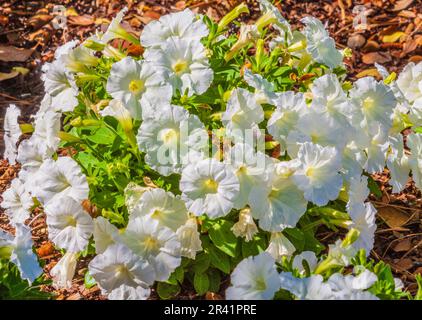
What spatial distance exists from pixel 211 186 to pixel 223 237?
33 centimetres

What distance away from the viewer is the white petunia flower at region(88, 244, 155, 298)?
2.45m

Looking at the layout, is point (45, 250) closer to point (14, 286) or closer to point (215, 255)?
point (14, 286)

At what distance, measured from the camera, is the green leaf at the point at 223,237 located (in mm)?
2773

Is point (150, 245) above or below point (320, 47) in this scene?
below

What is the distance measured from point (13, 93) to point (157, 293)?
2036 millimetres

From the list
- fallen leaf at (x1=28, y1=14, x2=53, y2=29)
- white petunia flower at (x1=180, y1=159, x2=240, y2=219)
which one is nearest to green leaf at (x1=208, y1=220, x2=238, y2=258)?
white petunia flower at (x1=180, y1=159, x2=240, y2=219)

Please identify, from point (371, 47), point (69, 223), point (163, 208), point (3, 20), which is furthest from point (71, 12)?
Result: point (163, 208)

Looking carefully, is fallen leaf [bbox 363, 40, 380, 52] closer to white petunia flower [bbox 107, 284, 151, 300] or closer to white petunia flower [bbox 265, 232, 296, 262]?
white petunia flower [bbox 265, 232, 296, 262]

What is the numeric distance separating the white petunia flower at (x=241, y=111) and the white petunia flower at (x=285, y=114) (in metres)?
0.06

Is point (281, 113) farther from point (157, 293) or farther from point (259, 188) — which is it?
point (157, 293)

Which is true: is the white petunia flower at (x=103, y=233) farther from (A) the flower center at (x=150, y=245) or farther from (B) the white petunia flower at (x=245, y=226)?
(B) the white petunia flower at (x=245, y=226)

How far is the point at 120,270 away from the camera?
2500 mm

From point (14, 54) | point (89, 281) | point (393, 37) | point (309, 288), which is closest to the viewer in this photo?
point (309, 288)

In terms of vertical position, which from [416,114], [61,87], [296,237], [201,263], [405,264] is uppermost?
[61,87]
